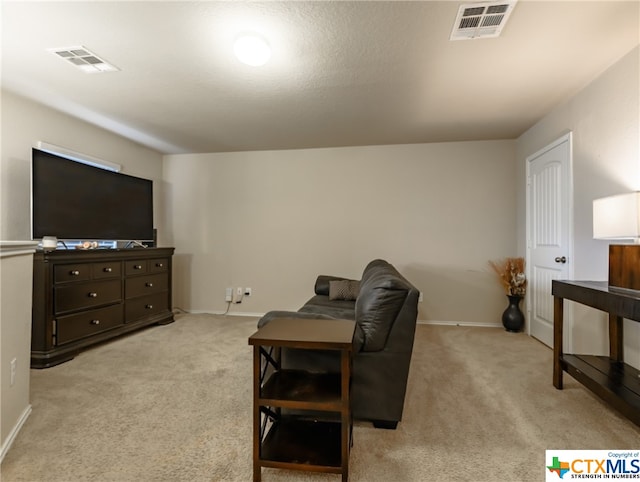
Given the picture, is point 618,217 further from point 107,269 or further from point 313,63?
point 107,269

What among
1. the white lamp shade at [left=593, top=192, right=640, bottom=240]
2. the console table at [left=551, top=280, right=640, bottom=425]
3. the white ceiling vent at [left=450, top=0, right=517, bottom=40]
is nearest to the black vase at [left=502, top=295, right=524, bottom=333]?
the console table at [left=551, top=280, right=640, bottom=425]

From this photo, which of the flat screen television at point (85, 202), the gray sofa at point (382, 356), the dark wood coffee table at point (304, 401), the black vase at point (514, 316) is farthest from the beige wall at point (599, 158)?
the flat screen television at point (85, 202)

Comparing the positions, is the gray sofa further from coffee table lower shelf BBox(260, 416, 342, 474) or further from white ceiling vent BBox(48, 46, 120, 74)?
white ceiling vent BBox(48, 46, 120, 74)

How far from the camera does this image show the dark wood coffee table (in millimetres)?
1330

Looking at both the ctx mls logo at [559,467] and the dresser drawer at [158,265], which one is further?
the dresser drawer at [158,265]

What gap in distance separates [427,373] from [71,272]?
3.25 m

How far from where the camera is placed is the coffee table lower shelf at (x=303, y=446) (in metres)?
1.35

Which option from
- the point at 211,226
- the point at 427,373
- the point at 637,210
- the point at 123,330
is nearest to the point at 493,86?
the point at 637,210

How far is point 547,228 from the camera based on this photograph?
3.21m

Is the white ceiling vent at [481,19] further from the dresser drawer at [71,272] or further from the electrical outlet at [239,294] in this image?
the electrical outlet at [239,294]

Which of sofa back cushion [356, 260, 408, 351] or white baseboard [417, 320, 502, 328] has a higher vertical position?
sofa back cushion [356, 260, 408, 351]

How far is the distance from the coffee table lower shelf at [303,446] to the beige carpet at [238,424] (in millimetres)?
114

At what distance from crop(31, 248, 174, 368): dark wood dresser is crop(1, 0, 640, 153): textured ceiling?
149 centimetres

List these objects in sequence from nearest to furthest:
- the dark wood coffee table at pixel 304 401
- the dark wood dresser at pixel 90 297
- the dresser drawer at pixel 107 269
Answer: the dark wood coffee table at pixel 304 401 → the dark wood dresser at pixel 90 297 → the dresser drawer at pixel 107 269
